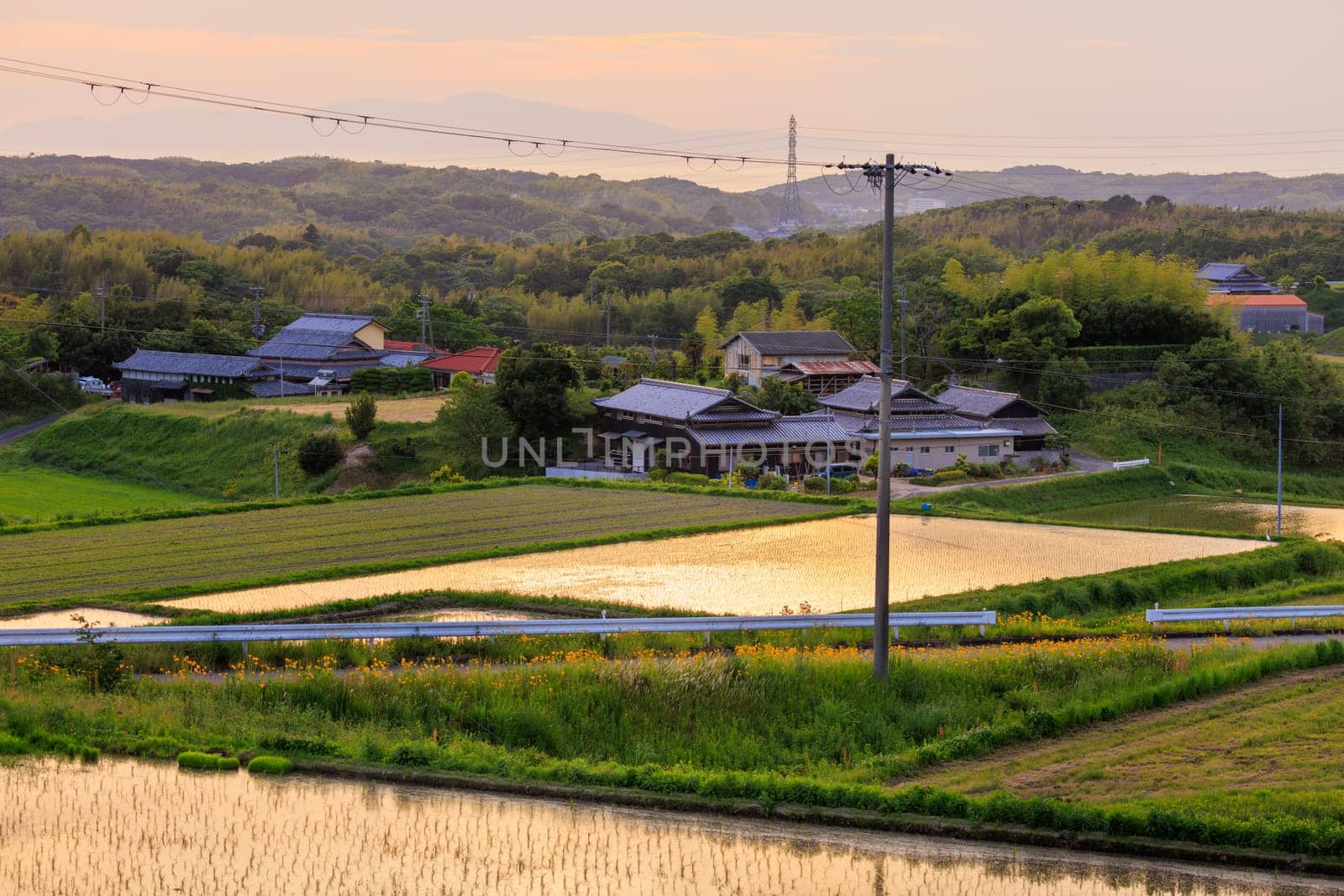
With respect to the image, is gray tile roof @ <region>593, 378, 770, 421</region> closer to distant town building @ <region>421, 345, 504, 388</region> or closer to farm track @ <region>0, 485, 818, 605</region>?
farm track @ <region>0, 485, 818, 605</region>

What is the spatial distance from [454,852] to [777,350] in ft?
114

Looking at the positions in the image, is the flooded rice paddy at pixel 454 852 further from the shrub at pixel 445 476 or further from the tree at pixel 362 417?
the tree at pixel 362 417

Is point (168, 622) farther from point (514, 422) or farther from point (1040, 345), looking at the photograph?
point (1040, 345)

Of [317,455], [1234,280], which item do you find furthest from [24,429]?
[1234,280]

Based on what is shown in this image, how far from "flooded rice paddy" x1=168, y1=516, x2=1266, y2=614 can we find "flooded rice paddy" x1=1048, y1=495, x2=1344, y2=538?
298cm

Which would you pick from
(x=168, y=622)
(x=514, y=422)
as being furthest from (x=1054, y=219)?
(x=168, y=622)

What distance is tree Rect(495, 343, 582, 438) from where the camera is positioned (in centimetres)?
3259

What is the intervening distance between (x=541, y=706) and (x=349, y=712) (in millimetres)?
1567

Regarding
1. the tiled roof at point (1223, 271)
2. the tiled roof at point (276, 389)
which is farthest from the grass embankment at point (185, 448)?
the tiled roof at point (1223, 271)

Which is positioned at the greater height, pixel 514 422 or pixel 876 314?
pixel 876 314

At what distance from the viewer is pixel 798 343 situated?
42.2 metres

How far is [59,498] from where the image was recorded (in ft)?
93.9

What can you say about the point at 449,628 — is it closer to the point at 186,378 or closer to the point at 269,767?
the point at 269,767

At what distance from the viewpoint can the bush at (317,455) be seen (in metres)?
31.2
